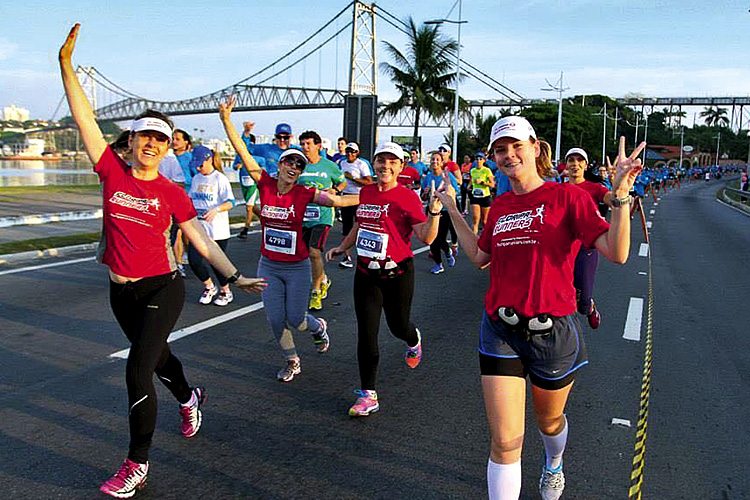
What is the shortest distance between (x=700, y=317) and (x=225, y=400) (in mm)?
5970

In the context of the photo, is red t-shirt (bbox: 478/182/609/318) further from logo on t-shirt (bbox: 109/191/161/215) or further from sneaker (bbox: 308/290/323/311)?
sneaker (bbox: 308/290/323/311)

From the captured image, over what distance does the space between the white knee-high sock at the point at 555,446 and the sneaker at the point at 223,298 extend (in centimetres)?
511

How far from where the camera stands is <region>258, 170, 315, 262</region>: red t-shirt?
5066mm

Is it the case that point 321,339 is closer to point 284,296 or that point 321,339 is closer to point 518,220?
point 284,296

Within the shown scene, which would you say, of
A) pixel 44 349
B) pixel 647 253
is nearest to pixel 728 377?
pixel 44 349

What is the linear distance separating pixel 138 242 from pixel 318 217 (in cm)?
447

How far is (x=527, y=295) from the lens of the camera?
289 centimetres

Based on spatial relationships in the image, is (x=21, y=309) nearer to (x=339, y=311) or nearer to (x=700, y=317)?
(x=339, y=311)

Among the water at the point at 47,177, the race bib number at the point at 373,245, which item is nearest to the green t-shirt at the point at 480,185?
the race bib number at the point at 373,245

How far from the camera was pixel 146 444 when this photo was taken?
11.3 ft

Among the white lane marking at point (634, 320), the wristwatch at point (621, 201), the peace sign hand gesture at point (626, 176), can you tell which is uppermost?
the peace sign hand gesture at point (626, 176)

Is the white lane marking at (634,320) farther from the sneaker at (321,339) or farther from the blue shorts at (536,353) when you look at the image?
the blue shorts at (536,353)

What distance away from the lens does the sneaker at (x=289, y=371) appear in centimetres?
511

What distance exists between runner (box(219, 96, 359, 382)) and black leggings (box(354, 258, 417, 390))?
1.91 feet
